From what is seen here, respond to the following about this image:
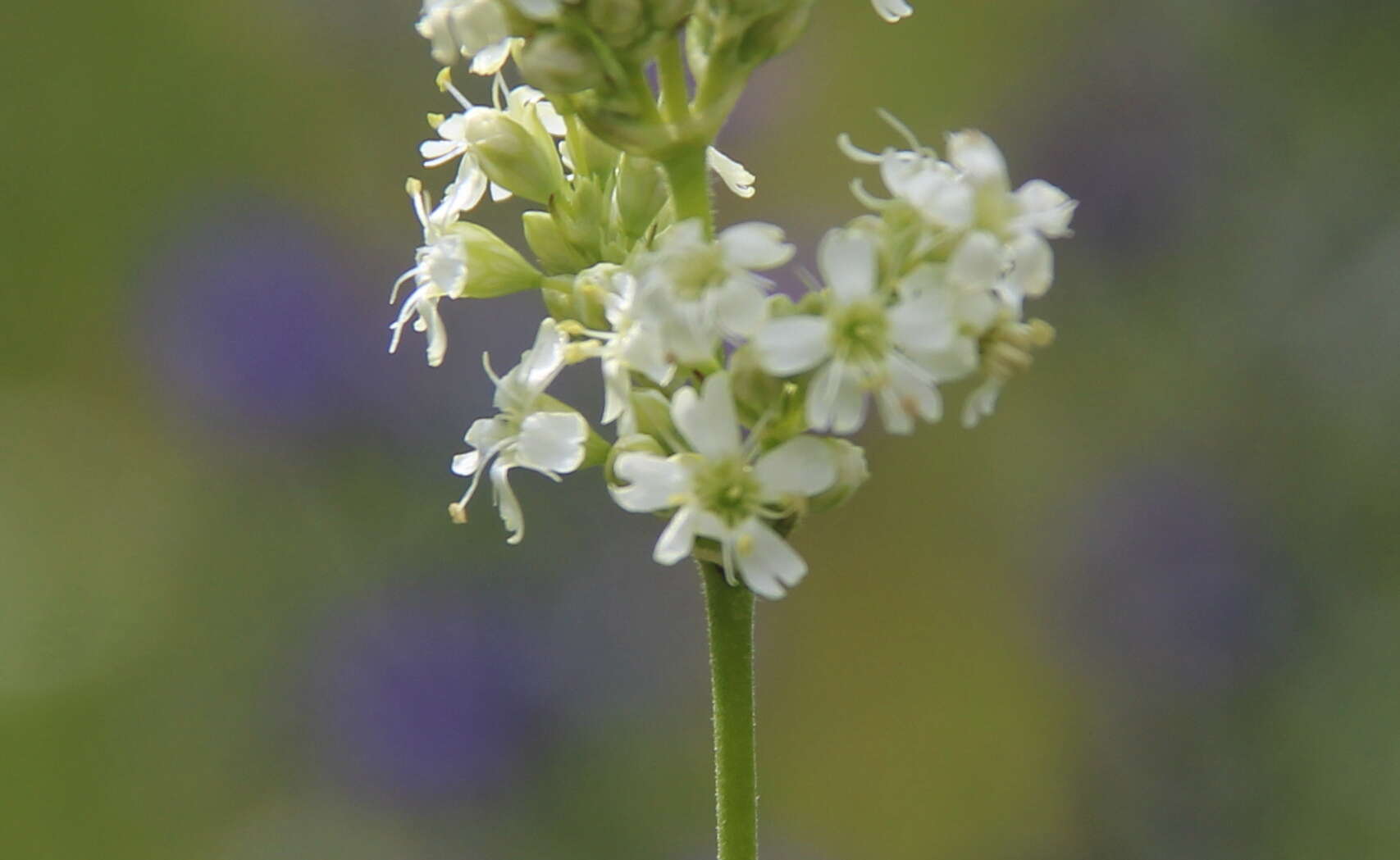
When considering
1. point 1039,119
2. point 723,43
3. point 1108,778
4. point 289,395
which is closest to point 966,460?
point 1039,119

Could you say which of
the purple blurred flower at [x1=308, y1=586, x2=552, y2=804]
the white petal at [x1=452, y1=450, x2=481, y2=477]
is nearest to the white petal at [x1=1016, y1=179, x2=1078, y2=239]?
the white petal at [x1=452, y1=450, x2=481, y2=477]

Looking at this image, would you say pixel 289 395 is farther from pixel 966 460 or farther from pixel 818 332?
pixel 818 332

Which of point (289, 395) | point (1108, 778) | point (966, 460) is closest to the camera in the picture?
point (1108, 778)

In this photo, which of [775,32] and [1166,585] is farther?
[1166,585]

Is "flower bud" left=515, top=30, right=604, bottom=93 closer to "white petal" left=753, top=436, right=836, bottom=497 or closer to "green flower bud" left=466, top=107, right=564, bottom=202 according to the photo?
"green flower bud" left=466, top=107, right=564, bottom=202

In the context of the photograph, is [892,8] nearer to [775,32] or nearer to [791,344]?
[775,32]

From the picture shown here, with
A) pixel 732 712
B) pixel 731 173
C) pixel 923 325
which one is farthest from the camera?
pixel 731 173

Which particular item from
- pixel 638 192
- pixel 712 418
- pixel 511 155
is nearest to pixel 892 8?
pixel 638 192

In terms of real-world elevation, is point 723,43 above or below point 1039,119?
below
